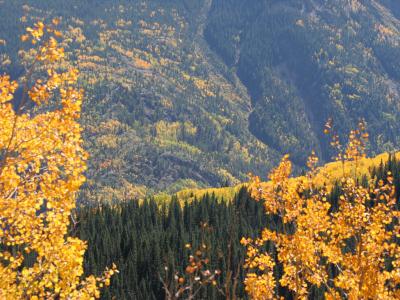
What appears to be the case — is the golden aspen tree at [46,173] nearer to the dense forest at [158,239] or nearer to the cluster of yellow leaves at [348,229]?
the cluster of yellow leaves at [348,229]

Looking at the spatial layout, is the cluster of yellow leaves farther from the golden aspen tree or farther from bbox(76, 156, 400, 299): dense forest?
bbox(76, 156, 400, 299): dense forest

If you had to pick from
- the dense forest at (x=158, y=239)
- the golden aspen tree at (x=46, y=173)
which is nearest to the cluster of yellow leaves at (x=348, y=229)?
the golden aspen tree at (x=46, y=173)

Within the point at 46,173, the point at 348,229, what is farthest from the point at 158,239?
the point at 46,173

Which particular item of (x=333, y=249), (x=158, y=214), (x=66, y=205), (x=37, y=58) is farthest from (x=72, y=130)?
(x=158, y=214)

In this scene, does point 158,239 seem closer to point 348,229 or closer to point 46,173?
point 348,229

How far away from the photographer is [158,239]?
111 metres

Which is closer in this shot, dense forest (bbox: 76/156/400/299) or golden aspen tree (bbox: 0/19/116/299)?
golden aspen tree (bbox: 0/19/116/299)

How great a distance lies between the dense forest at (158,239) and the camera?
90.0 metres

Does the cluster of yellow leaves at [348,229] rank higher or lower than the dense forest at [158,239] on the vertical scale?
lower

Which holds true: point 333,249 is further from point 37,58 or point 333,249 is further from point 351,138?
point 37,58

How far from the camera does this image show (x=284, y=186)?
21.8 meters

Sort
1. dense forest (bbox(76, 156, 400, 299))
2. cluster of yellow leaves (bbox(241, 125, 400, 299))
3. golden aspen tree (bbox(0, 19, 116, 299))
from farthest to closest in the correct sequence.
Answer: dense forest (bbox(76, 156, 400, 299)), cluster of yellow leaves (bbox(241, 125, 400, 299)), golden aspen tree (bbox(0, 19, 116, 299))

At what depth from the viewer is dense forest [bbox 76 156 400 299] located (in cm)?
9000

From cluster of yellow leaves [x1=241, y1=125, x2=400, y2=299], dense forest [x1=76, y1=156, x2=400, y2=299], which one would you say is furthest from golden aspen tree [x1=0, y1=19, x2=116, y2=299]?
dense forest [x1=76, y1=156, x2=400, y2=299]
